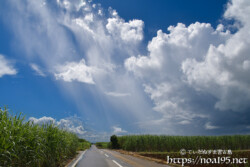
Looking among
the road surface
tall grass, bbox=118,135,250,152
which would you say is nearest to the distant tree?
tall grass, bbox=118,135,250,152

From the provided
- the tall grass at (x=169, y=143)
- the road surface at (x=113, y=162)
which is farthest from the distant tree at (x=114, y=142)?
the road surface at (x=113, y=162)

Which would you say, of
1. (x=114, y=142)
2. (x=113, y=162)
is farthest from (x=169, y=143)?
(x=113, y=162)

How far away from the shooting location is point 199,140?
43.2 meters

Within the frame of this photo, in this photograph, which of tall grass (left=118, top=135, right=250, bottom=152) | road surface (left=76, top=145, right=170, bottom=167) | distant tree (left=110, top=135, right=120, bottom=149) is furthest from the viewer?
distant tree (left=110, top=135, right=120, bottom=149)

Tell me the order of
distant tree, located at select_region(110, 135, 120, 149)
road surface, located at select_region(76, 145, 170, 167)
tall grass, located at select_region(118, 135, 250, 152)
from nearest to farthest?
road surface, located at select_region(76, 145, 170, 167) → tall grass, located at select_region(118, 135, 250, 152) → distant tree, located at select_region(110, 135, 120, 149)

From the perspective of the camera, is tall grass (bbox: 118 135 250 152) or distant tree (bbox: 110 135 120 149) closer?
tall grass (bbox: 118 135 250 152)

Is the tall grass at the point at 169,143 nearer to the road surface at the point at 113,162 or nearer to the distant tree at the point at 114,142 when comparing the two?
the distant tree at the point at 114,142

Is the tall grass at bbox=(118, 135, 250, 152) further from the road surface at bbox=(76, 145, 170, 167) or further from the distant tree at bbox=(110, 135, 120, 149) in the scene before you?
the road surface at bbox=(76, 145, 170, 167)

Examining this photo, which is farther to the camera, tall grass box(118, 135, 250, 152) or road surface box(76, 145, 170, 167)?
tall grass box(118, 135, 250, 152)

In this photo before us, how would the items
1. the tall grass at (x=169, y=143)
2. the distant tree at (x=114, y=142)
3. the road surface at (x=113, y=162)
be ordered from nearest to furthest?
the road surface at (x=113, y=162)
the tall grass at (x=169, y=143)
the distant tree at (x=114, y=142)

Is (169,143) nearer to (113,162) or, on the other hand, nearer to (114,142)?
(114,142)

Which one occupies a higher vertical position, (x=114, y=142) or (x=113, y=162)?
(x=113, y=162)

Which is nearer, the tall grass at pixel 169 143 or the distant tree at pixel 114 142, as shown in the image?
the tall grass at pixel 169 143

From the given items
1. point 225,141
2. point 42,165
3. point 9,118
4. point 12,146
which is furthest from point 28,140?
point 225,141
